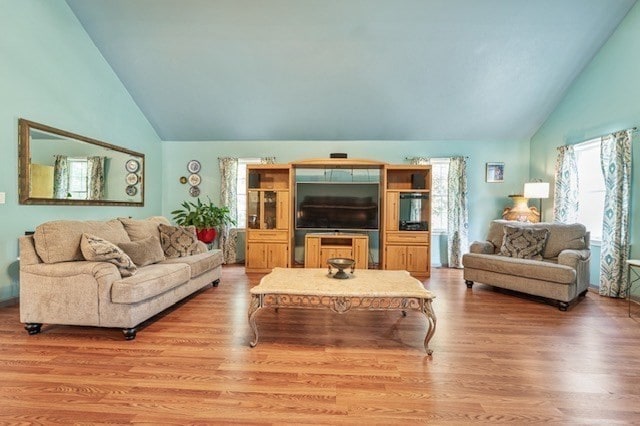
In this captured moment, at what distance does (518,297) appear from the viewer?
152 inches

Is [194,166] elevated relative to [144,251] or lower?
elevated

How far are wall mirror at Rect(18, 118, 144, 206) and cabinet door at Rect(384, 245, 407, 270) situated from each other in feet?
14.7

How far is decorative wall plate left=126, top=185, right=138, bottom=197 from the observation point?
5.17 m

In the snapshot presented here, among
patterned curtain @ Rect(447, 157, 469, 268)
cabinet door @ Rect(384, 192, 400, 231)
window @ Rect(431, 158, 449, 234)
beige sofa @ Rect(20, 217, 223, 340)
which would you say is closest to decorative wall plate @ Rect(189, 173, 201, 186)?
beige sofa @ Rect(20, 217, 223, 340)

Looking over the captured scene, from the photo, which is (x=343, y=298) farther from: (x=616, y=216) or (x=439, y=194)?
(x=439, y=194)

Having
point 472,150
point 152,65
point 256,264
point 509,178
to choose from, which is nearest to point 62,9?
point 152,65

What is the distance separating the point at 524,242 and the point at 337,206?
9.27 ft

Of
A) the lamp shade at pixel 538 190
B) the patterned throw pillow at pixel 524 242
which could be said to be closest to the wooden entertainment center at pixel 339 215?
the patterned throw pillow at pixel 524 242

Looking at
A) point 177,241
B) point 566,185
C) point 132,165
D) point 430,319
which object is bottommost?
point 430,319

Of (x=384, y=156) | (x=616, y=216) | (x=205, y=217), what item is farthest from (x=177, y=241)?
(x=616, y=216)

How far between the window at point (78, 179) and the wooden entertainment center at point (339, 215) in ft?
7.54

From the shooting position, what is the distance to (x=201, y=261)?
3766mm

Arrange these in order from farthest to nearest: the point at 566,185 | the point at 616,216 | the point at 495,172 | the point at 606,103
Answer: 1. the point at 495,172
2. the point at 566,185
3. the point at 606,103
4. the point at 616,216

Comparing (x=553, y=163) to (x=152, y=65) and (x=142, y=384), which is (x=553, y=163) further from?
(x=152, y=65)
